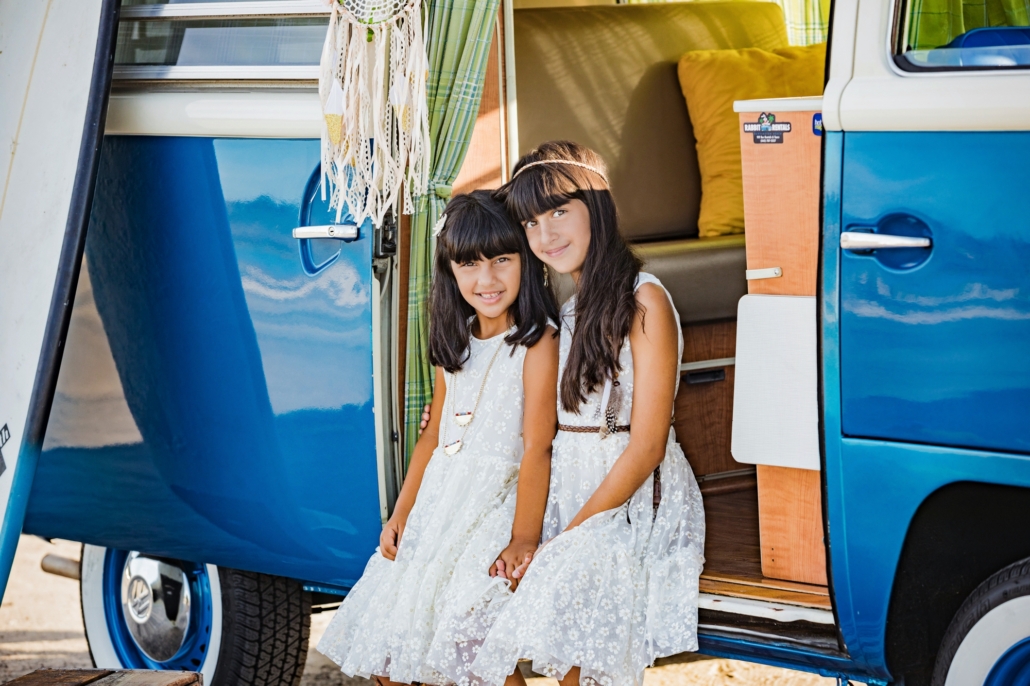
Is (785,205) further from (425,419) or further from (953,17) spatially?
(425,419)

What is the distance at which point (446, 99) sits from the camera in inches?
94.4

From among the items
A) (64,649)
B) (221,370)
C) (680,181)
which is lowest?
(64,649)

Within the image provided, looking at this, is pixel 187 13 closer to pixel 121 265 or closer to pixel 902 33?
pixel 121 265

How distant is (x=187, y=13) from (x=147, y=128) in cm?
30

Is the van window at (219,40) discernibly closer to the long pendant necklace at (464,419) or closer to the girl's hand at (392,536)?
the long pendant necklace at (464,419)

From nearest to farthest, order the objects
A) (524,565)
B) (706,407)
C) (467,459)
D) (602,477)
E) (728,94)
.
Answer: (524,565), (602,477), (467,459), (706,407), (728,94)

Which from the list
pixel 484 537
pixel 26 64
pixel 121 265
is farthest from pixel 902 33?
pixel 26 64

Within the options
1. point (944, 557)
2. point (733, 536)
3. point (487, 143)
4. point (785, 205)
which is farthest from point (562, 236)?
point (944, 557)

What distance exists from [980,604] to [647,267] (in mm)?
1446

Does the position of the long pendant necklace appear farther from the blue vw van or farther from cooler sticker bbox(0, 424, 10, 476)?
cooler sticker bbox(0, 424, 10, 476)

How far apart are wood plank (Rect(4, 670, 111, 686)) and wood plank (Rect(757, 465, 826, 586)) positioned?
1450 mm

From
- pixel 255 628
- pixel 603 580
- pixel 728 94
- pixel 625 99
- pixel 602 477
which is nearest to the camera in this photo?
pixel 603 580

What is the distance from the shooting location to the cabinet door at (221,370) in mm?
2438

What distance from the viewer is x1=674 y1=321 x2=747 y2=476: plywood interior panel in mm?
2977
